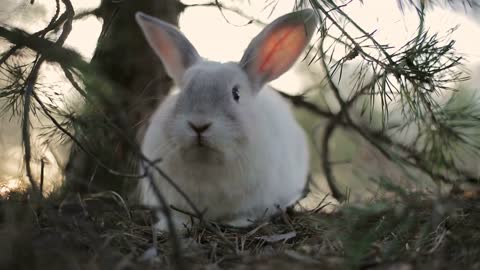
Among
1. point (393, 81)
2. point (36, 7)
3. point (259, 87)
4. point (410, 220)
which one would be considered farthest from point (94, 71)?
point (410, 220)

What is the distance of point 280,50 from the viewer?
3.29 meters

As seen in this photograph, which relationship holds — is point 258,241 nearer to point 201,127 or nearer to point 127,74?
point 201,127

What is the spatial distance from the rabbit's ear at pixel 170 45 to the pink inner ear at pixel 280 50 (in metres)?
0.37

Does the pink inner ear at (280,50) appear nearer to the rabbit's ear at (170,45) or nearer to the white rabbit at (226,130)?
the white rabbit at (226,130)

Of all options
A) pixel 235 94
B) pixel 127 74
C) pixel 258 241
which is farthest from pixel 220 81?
pixel 127 74

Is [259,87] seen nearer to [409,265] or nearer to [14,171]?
[14,171]

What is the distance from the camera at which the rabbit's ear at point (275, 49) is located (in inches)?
125

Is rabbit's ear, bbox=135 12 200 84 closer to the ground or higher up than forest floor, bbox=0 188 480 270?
higher up

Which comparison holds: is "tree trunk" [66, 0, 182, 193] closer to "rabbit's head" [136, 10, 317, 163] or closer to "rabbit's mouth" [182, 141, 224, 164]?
"rabbit's head" [136, 10, 317, 163]

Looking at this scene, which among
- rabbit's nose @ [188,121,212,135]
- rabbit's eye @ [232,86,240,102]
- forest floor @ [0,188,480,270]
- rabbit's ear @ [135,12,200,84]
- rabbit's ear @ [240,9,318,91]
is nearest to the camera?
forest floor @ [0,188,480,270]

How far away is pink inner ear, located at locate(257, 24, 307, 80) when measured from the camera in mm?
3211

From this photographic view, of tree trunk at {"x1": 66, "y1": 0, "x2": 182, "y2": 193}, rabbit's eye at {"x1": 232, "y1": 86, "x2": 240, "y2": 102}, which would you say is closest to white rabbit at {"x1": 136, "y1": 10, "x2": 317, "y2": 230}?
rabbit's eye at {"x1": 232, "y1": 86, "x2": 240, "y2": 102}

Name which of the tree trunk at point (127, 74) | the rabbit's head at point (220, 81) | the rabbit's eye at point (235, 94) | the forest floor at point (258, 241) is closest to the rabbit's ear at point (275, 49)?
the rabbit's head at point (220, 81)

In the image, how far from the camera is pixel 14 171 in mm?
2814
